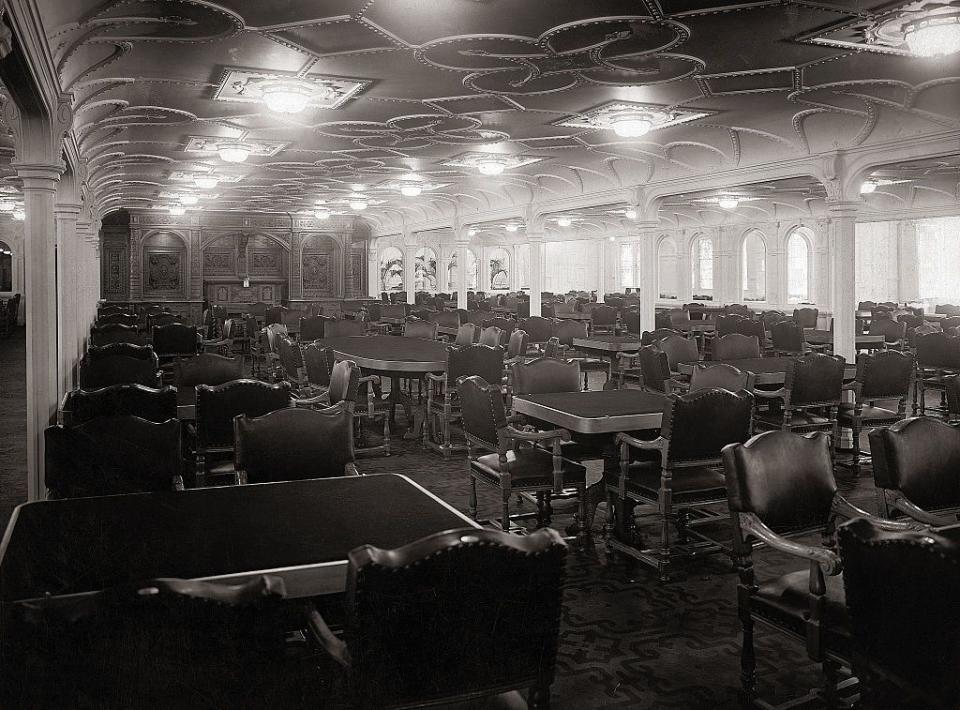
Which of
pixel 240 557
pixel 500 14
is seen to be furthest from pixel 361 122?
pixel 240 557

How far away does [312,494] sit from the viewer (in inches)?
127

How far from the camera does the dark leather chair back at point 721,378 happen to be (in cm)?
570

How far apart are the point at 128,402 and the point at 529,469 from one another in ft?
7.18

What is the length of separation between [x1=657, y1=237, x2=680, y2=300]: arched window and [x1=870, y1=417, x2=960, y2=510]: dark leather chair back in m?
19.9

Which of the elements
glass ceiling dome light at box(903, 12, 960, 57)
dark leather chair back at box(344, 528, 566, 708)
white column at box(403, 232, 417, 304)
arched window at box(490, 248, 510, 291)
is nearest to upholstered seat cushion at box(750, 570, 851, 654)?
dark leather chair back at box(344, 528, 566, 708)

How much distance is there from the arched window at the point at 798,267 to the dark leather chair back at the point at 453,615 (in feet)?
62.4

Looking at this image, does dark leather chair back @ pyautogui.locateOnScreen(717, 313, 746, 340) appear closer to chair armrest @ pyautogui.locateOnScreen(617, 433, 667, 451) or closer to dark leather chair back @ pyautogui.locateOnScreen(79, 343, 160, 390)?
chair armrest @ pyautogui.locateOnScreen(617, 433, 667, 451)

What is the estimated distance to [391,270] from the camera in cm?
3145

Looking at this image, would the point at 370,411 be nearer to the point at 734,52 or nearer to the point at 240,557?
the point at 734,52

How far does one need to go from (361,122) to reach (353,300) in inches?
533

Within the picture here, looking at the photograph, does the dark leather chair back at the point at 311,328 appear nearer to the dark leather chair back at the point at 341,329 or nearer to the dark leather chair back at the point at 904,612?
the dark leather chair back at the point at 341,329

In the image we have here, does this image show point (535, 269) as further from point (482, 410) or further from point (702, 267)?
point (482, 410)

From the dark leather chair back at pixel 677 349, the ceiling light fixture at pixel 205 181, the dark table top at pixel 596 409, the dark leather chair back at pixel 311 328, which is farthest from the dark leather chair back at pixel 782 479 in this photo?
the ceiling light fixture at pixel 205 181

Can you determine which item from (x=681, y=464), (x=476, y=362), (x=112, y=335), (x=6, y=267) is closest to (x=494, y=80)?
(x=476, y=362)
